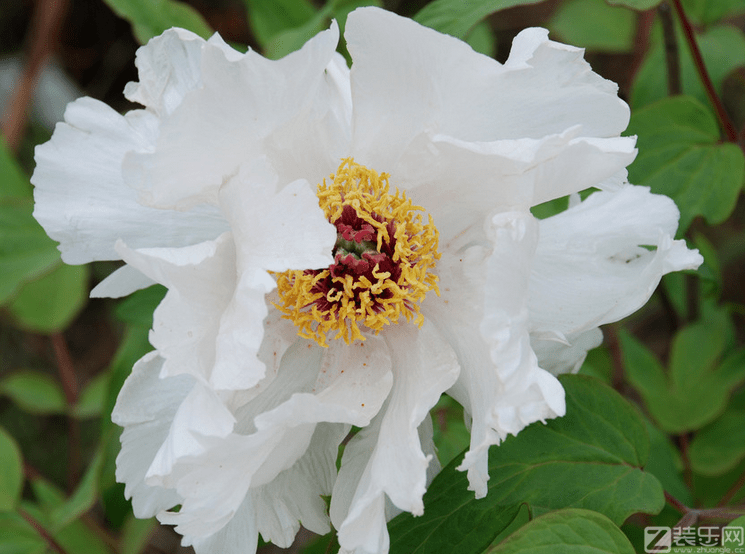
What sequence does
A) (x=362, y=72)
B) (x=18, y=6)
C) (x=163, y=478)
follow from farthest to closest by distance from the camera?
(x=18, y=6) → (x=362, y=72) → (x=163, y=478)

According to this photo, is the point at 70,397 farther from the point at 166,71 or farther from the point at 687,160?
the point at 687,160

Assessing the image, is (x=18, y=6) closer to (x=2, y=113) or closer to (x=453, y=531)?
(x=2, y=113)

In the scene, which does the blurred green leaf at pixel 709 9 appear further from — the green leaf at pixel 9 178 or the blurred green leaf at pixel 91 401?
the blurred green leaf at pixel 91 401

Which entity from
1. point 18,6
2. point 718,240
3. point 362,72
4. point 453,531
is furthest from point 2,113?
point 718,240

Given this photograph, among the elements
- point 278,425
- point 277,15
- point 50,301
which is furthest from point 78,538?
point 277,15

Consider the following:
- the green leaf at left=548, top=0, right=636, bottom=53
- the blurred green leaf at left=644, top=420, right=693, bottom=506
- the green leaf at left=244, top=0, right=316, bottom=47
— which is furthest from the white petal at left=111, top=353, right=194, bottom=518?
the green leaf at left=548, top=0, right=636, bottom=53

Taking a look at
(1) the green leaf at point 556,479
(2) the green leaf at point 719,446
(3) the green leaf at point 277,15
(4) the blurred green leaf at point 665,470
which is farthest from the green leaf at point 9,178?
(2) the green leaf at point 719,446
